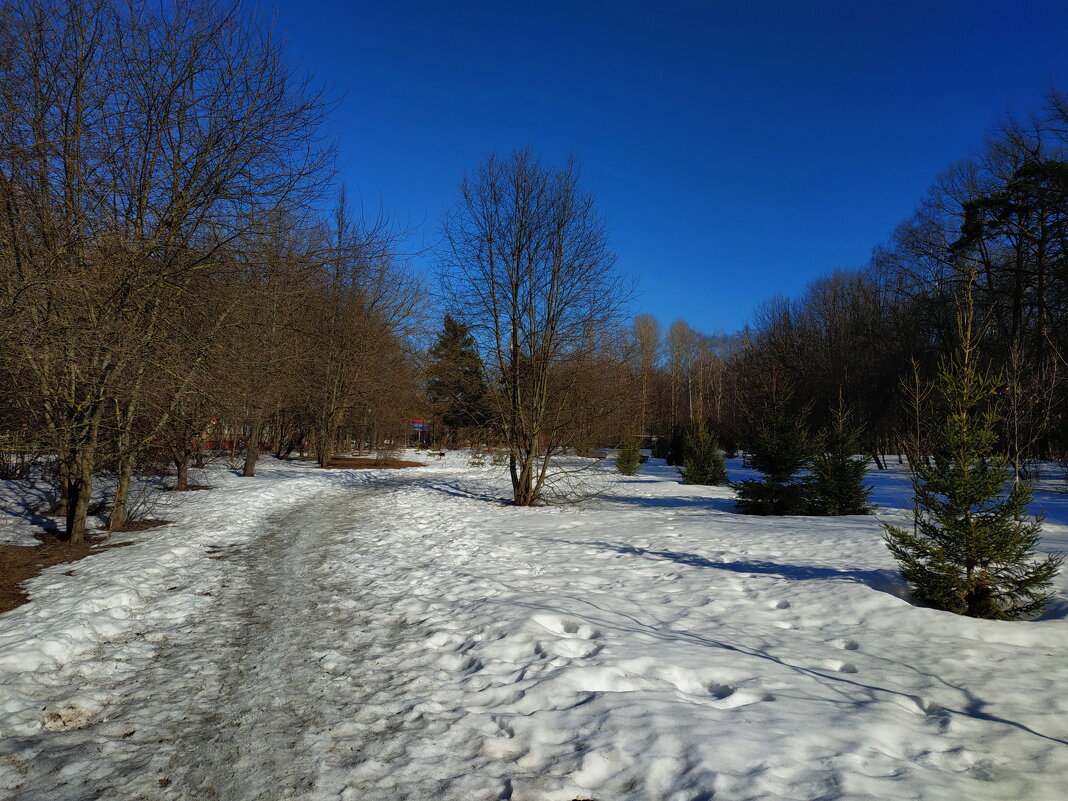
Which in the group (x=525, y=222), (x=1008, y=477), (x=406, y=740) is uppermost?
(x=525, y=222)

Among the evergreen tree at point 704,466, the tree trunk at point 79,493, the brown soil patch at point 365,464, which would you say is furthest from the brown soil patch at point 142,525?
the evergreen tree at point 704,466

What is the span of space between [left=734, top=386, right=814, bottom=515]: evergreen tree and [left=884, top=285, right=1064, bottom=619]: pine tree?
820 cm

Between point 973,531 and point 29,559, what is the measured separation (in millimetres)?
10405

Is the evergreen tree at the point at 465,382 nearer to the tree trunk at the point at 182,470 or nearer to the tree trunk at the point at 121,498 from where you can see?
the tree trunk at the point at 182,470

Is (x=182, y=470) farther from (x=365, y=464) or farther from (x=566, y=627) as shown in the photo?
(x=566, y=627)

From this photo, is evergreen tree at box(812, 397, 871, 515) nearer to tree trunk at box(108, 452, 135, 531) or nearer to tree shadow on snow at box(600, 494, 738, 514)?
tree shadow on snow at box(600, 494, 738, 514)

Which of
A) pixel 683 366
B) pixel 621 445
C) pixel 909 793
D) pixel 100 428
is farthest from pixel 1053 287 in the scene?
pixel 683 366

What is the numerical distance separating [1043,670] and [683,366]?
60432 millimetres

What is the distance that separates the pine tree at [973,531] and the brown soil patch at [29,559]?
8717 millimetres

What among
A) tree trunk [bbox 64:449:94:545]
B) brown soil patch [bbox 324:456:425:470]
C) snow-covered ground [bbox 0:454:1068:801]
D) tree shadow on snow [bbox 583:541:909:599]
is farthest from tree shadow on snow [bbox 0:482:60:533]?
brown soil patch [bbox 324:456:425:470]

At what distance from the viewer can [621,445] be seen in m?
25.9

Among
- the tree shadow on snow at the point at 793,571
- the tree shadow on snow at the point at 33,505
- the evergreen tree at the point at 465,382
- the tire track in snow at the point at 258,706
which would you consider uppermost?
the evergreen tree at the point at 465,382

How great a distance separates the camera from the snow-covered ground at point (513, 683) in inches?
112

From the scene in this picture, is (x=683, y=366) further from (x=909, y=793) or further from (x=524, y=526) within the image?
(x=909, y=793)
